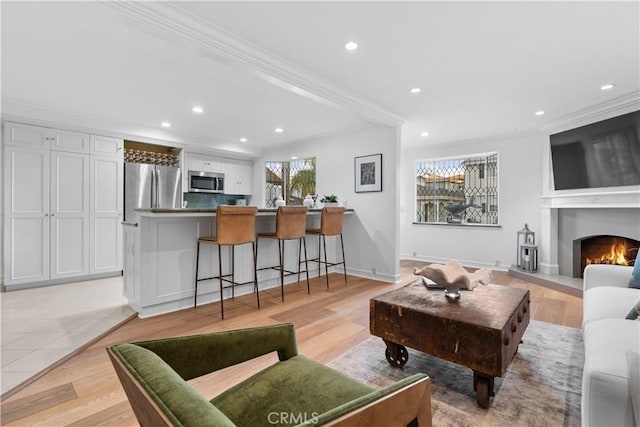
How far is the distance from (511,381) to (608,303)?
798mm

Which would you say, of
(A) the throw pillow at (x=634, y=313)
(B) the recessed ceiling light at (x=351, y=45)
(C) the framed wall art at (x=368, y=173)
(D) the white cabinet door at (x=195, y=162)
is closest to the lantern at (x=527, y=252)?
(C) the framed wall art at (x=368, y=173)

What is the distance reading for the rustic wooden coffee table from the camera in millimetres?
1586

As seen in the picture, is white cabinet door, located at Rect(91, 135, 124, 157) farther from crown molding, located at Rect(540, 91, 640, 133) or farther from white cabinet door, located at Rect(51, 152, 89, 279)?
crown molding, located at Rect(540, 91, 640, 133)

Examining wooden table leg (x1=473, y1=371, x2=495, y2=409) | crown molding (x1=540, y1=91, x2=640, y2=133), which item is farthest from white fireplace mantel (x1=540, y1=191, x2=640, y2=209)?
wooden table leg (x1=473, y1=371, x2=495, y2=409)

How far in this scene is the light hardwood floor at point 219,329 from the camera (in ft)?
5.34

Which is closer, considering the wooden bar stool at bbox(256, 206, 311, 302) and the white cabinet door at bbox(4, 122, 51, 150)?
the wooden bar stool at bbox(256, 206, 311, 302)

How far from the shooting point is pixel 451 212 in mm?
6133

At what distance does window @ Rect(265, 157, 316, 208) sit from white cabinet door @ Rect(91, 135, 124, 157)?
9.07ft

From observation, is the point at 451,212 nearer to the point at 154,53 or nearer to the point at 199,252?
the point at 199,252

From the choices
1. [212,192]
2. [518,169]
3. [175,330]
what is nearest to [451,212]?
A: [518,169]

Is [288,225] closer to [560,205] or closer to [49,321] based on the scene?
[49,321]

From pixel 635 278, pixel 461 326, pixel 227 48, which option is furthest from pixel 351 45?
pixel 635 278

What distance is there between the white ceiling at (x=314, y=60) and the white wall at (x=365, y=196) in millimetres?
476

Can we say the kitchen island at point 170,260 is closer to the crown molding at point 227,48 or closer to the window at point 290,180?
the crown molding at point 227,48
